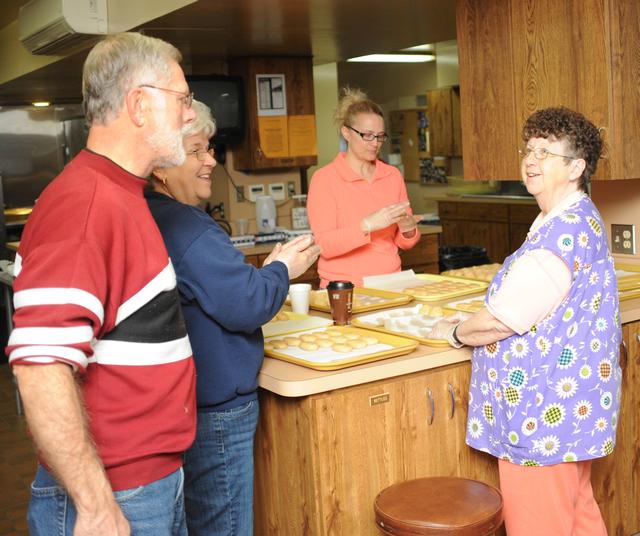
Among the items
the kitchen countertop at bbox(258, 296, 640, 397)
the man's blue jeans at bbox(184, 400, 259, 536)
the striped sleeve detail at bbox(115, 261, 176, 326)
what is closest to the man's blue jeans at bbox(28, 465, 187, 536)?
the striped sleeve detail at bbox(115, 261, 176, 326)

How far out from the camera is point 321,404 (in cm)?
239

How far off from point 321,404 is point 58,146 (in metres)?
8.31

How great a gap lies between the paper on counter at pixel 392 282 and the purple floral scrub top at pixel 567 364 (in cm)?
119

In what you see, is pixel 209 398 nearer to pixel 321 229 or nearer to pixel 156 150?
pixel 156 150

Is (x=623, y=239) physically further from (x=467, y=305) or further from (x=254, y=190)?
(x=254, y=190)

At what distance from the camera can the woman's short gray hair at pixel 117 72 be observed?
5.54ft

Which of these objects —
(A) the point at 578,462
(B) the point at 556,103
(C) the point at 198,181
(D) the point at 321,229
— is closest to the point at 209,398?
(C) the point at 198,181

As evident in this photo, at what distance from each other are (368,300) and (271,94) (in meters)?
3.26

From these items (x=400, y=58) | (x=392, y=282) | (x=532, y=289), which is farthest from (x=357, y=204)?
(x=400, y=58)

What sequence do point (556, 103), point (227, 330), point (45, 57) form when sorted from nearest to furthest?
point (227, 330) < point (556, 103) < point (45, 57)

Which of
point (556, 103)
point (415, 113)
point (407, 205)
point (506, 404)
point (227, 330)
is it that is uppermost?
point (415, 113)

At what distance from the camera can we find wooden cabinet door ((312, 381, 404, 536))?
240 cm

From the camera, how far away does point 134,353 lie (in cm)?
168

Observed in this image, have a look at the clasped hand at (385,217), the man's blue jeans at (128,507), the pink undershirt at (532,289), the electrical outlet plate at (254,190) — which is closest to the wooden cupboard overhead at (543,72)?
the clasped hand at (385,217)
